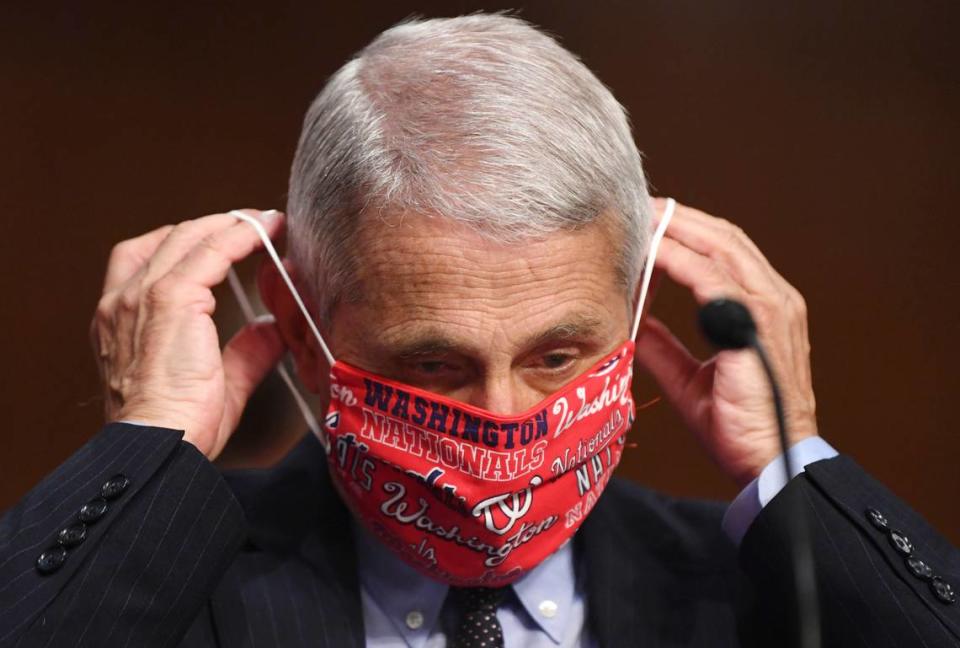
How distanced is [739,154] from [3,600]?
2.03m

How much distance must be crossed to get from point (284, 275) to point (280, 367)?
0.95ft

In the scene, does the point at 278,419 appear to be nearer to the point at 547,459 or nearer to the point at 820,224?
the point at 547,459

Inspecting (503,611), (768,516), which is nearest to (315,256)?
(503,611)

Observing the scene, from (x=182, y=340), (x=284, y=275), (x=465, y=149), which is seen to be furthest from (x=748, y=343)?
(x=182, y=340)

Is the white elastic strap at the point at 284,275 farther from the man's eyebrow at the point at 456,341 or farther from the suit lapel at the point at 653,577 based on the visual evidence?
the suit lapel at the point at 653,577

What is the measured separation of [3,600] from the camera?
1.69 m

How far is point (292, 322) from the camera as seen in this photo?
2.07 m

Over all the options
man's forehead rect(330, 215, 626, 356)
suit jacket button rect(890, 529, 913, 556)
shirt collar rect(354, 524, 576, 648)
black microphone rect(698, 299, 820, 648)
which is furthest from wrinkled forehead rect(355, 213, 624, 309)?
Result: suit jacket button rect(890, 529, 913, 556)

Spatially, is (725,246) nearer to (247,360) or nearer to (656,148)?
(247,360)

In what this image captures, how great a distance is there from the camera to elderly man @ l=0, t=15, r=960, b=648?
178 centimetres

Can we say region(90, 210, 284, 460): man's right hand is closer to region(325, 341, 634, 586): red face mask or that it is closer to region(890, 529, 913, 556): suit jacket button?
region(325, 341, 634, 586): red face mask

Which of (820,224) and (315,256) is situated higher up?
(315,256)

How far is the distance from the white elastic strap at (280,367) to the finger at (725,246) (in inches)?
28.2

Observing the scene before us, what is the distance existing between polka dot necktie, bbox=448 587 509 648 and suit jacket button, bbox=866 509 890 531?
593mm
